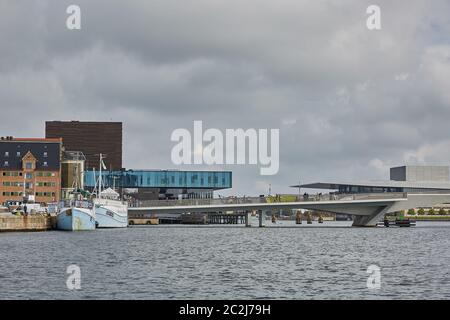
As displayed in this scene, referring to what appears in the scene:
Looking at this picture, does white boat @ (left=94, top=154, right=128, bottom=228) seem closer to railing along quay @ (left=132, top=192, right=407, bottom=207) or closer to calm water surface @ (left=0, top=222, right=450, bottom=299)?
railing along quay @ (left=132, top=192, right=407, bottom=207)

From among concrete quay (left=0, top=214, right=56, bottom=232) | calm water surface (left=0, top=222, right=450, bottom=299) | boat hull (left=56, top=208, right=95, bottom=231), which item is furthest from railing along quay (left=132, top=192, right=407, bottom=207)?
calm water surface (left=0, top=222, right=450, bottom=299)

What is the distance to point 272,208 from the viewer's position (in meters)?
167

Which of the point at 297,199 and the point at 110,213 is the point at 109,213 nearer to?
the point at 110,213

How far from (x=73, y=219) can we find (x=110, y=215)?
28.7m

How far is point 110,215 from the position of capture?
16350 centimetres

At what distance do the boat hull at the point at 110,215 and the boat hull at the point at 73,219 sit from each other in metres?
20.3

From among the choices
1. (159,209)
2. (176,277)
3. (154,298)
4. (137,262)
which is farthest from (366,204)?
(154,298)

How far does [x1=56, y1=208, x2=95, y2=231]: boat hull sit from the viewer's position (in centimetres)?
13506

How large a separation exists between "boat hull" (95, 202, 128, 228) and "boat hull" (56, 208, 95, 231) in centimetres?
2030

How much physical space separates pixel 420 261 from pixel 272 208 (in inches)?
3896

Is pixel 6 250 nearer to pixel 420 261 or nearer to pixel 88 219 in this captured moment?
pixel 420 261

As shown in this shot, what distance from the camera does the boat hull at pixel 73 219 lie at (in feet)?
443

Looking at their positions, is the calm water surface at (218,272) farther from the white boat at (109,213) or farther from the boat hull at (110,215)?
the boat hull at (110,215)

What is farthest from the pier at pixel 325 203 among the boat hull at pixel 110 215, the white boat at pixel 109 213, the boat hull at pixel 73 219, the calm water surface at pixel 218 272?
the calm water surface at pixel 218 272
